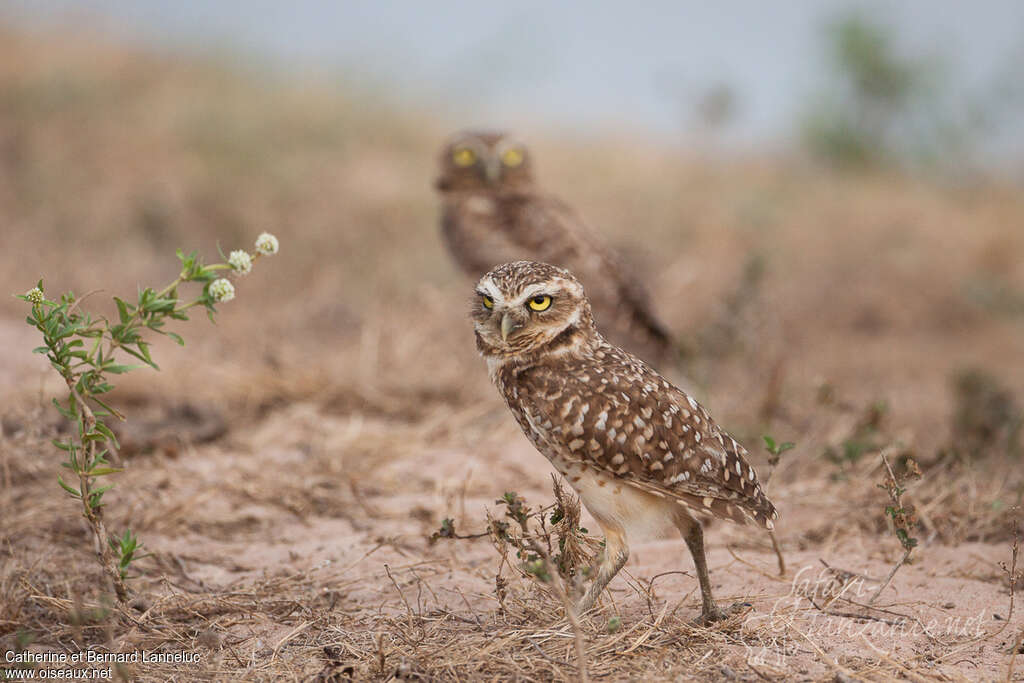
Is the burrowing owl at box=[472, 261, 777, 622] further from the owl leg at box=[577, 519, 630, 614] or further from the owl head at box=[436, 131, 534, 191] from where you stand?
the owl head at box=[436, 131, 534, 191]

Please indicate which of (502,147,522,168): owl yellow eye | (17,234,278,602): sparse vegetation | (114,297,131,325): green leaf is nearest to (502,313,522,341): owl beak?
(17,234,278,602): sparse vegetation

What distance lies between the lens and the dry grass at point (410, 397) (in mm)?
3297

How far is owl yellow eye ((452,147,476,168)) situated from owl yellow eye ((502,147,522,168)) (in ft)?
0.84

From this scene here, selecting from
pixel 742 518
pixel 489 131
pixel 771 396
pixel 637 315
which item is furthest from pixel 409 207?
pixel 742 518

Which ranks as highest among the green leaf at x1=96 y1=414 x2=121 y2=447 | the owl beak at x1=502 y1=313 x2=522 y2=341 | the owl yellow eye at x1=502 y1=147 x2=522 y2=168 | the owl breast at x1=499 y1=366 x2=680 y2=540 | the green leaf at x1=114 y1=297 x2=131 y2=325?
the owl yellow eye at x1=502 y1=147 x2=522 y2=168

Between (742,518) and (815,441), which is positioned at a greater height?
(742,518)

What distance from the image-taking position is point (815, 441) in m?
5.70

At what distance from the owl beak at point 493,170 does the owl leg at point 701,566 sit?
4.48 m

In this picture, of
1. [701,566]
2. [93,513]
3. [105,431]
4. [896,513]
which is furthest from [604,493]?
[93,513]

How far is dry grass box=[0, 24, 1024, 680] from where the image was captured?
330 centimetres

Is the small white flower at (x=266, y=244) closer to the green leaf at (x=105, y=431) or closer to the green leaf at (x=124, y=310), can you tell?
the green leaf at (x=124, y=310)

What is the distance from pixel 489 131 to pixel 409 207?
3.54 m

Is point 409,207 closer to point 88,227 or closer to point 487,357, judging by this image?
point 88,227

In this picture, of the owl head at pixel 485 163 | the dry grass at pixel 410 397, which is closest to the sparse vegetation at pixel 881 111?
the dry grass at pixel 410 397
